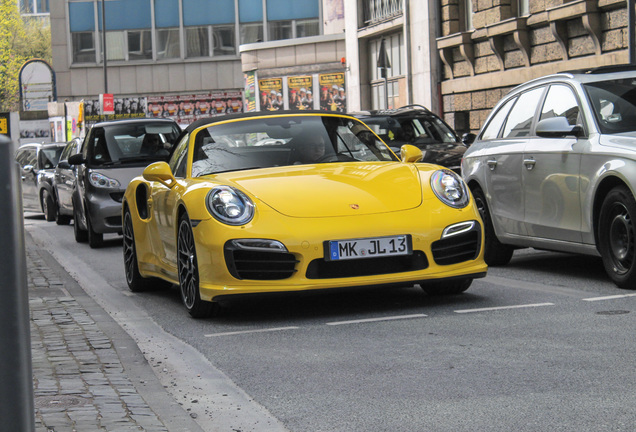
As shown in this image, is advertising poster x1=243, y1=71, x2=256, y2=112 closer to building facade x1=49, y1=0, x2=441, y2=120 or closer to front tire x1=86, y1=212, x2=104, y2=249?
building facade x1=49, y1=0, x2=441, y2=120

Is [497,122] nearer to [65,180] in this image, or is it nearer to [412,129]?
[412,129]

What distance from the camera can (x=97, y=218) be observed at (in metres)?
15.2

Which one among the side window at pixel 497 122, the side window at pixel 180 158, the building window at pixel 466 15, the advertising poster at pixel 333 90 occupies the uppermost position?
the building window at pixel 466 15

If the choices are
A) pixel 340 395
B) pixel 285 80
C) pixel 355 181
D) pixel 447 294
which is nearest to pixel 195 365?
pixel 340 395

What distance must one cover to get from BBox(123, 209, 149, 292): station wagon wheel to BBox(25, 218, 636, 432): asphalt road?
44 centimetres

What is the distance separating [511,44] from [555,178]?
19.0 meters

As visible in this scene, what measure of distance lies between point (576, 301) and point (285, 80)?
146 feet

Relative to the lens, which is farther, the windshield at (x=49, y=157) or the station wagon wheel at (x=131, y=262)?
the windshield at (x=49, y=157)

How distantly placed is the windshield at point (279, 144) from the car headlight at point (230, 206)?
790 mm

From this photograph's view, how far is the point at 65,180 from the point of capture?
18.8 m

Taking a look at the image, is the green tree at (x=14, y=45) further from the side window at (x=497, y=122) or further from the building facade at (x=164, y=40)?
the side window at (x=497, y=122)

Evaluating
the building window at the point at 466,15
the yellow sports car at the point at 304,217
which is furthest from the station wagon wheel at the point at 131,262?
the building window at the point at 466,15

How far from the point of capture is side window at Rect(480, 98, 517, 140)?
9.74 meters

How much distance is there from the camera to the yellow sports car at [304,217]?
22.5 feet
